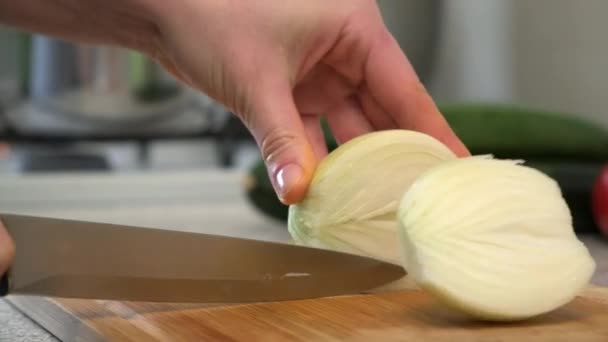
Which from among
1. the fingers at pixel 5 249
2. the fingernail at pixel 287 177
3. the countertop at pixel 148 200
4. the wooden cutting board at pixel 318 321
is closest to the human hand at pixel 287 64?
the fingernail at pixel 287 177

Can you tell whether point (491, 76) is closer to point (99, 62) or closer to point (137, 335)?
point (99, 62)

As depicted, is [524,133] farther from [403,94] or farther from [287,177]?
[287,177]

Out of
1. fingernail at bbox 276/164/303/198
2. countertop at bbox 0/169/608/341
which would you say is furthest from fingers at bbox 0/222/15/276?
countertop at bbox 0/169/608/341

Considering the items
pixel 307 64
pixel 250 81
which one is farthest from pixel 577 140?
pixel 250 81

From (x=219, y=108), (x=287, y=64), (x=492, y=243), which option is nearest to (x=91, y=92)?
(x=219, y=108)

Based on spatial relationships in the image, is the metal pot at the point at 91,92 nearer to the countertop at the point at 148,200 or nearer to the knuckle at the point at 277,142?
the countertop at the point at 148,200

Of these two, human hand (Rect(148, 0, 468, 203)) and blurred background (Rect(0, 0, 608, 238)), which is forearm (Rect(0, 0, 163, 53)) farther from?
blurred background (Rect(0, 0, 608, 238))
